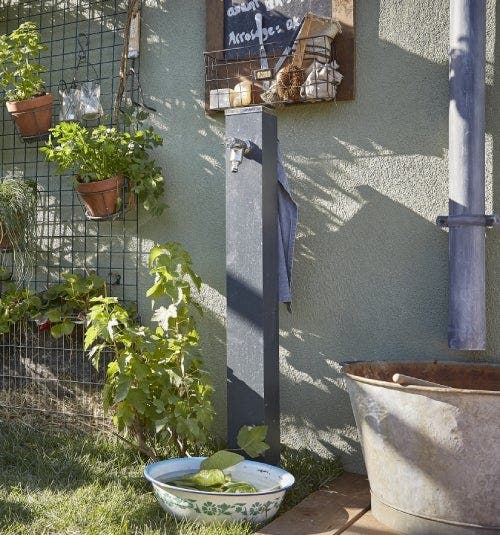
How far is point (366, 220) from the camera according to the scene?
367cm

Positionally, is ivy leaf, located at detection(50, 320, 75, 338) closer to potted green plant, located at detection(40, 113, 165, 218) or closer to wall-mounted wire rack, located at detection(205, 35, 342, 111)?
potted green plant, located at detection(40, 113, 165, 218)

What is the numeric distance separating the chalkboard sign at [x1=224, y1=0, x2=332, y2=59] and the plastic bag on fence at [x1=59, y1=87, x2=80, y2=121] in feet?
3.28

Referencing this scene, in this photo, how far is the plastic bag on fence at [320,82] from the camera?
11.8 feet

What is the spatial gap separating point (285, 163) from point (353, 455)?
1.55 meters

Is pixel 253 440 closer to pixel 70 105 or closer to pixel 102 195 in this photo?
A: pixel 102 195

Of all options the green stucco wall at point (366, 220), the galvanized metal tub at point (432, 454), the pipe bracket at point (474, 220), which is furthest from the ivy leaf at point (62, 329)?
the pipe bracket at point (474, 220)

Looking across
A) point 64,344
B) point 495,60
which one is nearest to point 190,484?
point 64,344

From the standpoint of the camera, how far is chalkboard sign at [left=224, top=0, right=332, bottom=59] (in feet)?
12.4

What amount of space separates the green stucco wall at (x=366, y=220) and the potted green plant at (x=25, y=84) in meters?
1.00

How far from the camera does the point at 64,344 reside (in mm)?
4254

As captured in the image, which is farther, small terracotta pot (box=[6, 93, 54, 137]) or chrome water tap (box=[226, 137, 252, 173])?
small terracotta pot (box=[6, 93, 54, 137])

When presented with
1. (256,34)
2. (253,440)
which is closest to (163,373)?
(253,440)

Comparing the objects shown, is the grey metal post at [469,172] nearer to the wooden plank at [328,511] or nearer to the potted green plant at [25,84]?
the wooden plank at [328,511]

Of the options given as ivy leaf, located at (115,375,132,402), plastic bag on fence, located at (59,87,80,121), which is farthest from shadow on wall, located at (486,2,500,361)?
plastic bag on fence, located at (59,87,80,121)
